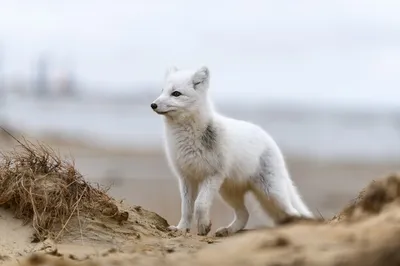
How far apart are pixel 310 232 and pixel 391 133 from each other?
2488 cm

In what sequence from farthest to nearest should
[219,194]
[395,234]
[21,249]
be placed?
[219,194], [21,249], [395,234]

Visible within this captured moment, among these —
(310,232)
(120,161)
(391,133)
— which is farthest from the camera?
(391,133)

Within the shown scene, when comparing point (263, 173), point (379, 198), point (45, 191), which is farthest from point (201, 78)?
point (379, 198)

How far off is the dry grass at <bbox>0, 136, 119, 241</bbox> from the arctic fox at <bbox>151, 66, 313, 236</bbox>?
1009 mm

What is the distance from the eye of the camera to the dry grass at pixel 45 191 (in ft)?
26.5

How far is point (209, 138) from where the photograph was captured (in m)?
9.38

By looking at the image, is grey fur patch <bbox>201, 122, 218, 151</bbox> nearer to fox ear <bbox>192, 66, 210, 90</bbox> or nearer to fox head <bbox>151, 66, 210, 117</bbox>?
fox head <bbox>151, 66, 210, 117</bbox>

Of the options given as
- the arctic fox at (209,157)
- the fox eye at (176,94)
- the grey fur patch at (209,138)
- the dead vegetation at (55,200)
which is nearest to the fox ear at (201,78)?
the arctic fox at (209,157)

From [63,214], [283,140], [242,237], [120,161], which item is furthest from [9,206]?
[283,140]

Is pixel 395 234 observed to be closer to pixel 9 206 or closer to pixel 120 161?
pixel 9 206

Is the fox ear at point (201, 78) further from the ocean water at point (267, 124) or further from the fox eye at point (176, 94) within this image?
the ocean water at point (267, 124)

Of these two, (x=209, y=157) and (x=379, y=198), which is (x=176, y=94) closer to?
(x=209, y=157)

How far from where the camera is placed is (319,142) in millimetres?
27266

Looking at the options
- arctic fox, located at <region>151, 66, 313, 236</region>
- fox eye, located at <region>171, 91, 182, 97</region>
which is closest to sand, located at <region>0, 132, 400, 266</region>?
arctic fox, located at <region>151, 66, 313, 236</region>
